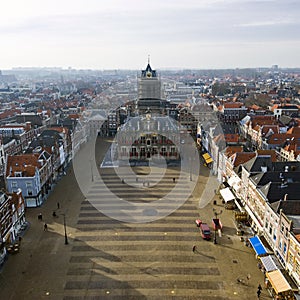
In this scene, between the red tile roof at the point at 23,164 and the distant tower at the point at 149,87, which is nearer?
the red tile roof at the point at 23,164

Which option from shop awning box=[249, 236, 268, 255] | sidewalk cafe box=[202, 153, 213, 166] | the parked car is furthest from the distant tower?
shop awning box=[249, 236, 268, 255]

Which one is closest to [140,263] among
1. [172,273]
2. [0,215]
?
[172,273]

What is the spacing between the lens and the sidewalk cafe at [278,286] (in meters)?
38.7

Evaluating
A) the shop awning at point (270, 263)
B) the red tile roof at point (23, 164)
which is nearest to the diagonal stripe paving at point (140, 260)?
the shop awning at point (270, 263)

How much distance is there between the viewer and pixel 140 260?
4891 cm

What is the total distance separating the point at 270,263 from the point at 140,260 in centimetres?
1881

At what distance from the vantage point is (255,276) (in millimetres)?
45000

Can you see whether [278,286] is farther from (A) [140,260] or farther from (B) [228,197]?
(B) [228,197]

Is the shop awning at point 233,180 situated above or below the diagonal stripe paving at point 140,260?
above

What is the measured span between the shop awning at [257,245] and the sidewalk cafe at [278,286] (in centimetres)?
525

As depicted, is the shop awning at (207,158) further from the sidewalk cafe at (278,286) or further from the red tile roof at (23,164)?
the sidewalk cafe at (278,286)

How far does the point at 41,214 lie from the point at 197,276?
1373 inches

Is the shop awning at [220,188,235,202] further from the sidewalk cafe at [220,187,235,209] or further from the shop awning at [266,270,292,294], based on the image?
the shop awning at [266,270,292,294]

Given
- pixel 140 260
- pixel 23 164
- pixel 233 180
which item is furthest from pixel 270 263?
pixel 23 164
